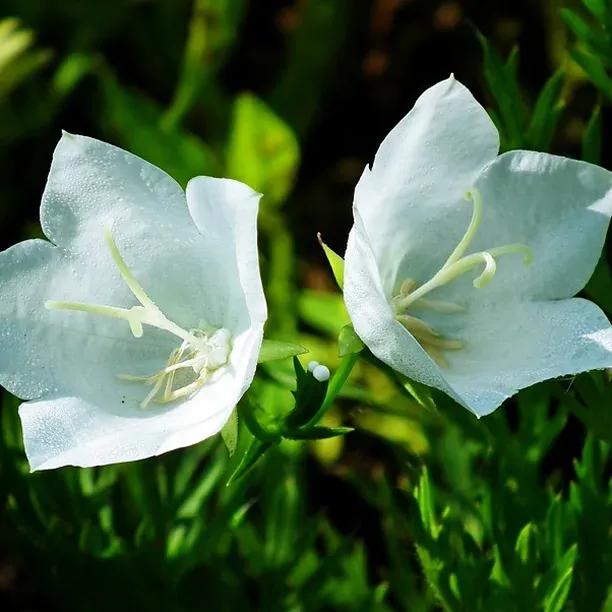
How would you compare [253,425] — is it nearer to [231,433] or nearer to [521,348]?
[231,433]

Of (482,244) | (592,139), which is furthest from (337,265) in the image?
(592,139)

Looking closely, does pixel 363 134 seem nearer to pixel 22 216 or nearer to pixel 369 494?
pixel 22 216

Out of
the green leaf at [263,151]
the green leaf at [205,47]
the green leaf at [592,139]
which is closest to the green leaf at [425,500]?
the green leaf at [592,139]

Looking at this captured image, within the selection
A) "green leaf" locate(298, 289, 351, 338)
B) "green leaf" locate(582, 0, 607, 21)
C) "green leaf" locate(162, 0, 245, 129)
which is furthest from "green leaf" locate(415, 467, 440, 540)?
"green leaf" locate(162, 0, 245, 129)

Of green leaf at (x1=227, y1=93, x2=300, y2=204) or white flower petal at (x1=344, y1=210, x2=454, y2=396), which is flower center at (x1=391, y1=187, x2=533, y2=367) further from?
green leaf at (x1=227, y1=93, x2=300, y2=204)

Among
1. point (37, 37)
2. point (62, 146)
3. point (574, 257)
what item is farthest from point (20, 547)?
point (37, 37)

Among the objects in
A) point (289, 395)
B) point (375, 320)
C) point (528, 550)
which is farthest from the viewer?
point (289, 395)
